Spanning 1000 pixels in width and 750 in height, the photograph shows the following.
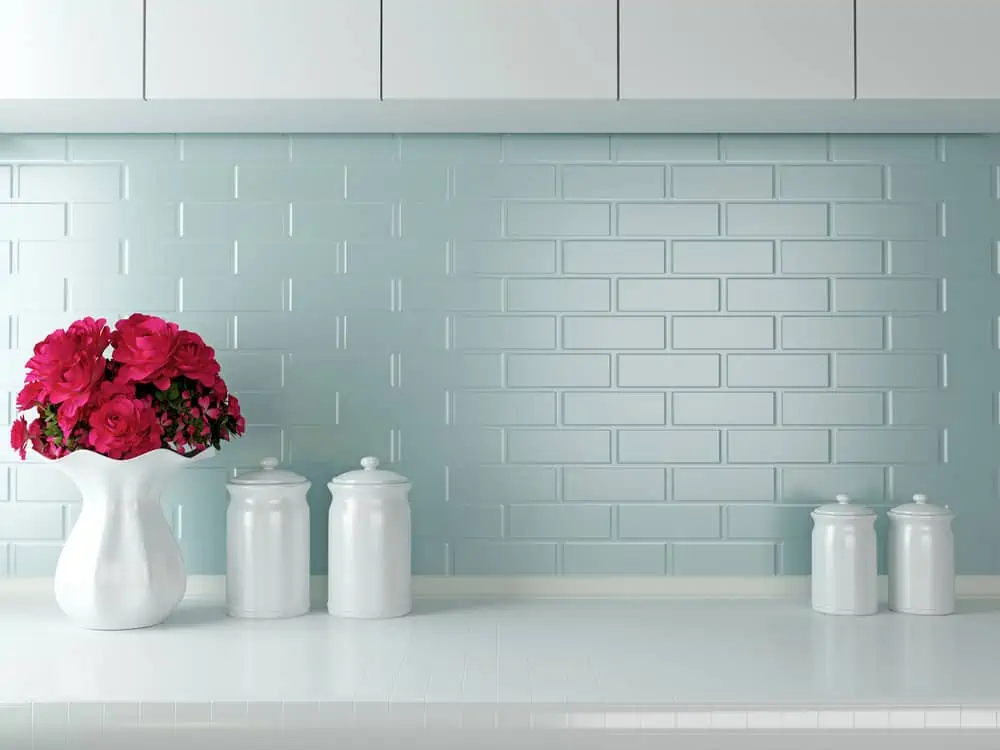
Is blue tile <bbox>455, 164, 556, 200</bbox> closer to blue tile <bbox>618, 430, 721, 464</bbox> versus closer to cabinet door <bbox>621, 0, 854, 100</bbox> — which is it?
cabinet door <bbox>621, 0, 854, 100</bbox>

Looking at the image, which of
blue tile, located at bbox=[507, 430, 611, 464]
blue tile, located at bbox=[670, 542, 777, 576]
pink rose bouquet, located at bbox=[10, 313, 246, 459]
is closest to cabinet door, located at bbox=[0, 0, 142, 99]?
pink rose bouquet, located at bbox=[10, 313, 246, 459]

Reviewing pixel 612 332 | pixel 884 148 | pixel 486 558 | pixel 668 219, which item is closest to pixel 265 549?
pixel 486 558

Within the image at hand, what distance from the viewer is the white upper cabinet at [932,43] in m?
1.61

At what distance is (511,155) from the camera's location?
73.9 inches

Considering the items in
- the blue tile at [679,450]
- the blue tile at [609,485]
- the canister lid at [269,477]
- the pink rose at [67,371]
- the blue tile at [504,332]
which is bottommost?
the blue tile at [609,485]

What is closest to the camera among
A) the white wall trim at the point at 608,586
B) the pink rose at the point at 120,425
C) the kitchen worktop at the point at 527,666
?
the kitchen worktop at the point at 527,666

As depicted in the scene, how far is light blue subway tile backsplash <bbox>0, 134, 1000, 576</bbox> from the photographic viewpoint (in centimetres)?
187

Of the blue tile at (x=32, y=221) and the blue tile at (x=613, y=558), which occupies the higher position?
the blue tile at (x=32, y=221)

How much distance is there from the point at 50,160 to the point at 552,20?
1002mm

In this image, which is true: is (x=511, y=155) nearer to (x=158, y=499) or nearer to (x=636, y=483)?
(x=636, y=483)

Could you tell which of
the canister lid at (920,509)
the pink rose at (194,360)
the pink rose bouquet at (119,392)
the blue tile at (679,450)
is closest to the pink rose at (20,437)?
the pink rose bouquet at (119,392)

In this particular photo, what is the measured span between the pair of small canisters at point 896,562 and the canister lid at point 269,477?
940mm

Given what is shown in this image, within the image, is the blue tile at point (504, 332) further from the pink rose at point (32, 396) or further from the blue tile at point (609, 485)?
the pink rose at point (32, 396)

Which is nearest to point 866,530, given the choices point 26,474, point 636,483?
point 636,483
